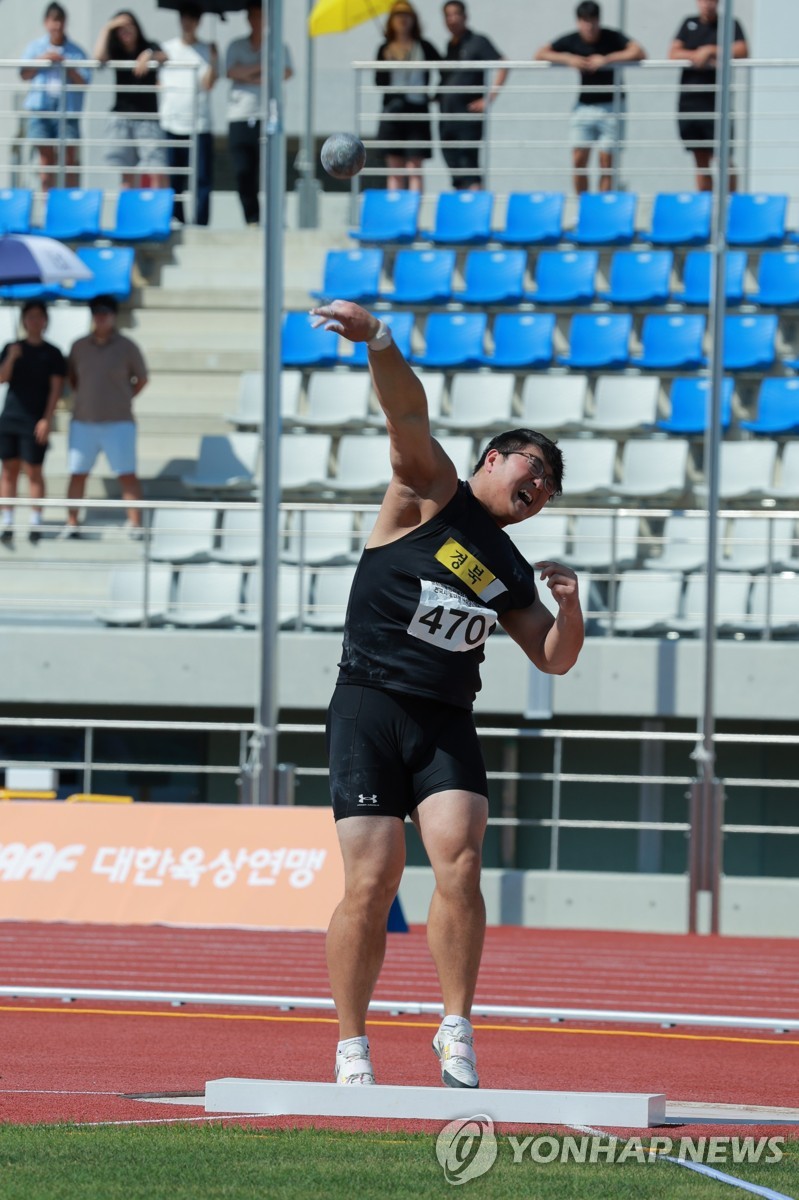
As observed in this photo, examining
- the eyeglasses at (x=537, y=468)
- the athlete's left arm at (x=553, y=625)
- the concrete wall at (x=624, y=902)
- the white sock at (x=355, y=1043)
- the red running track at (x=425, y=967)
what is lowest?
the concrete wall at (x=624, y=902)

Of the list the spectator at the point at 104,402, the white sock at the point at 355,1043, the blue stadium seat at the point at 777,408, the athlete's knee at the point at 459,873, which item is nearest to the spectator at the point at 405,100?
the spectator at the point at 104,402

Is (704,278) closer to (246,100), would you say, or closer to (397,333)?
(397,333)

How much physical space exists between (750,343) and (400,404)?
11764 mm

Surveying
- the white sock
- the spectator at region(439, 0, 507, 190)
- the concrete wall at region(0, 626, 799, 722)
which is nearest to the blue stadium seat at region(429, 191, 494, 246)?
the spectator at region(439, 0, 507, 190)

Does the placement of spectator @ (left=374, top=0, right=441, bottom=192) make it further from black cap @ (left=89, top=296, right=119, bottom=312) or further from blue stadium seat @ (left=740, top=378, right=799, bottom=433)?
blue stadium seat @ (left=740, top=378, right=799, bottom=433)

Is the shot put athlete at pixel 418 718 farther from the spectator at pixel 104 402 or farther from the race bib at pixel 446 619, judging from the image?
the spectator at pixel 104 402

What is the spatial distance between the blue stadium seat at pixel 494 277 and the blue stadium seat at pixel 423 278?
151 mm

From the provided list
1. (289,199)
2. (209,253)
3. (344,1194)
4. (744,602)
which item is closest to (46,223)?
(209,253)

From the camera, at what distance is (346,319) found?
4.63 m

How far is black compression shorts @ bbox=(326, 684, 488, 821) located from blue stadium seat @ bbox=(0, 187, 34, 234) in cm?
1381

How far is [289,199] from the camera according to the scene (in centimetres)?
1986

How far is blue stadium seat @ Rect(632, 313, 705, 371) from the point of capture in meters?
16.1

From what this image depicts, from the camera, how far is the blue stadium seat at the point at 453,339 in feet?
53.5

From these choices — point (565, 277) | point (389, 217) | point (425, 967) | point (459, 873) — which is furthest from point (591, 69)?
point (459, 873)
